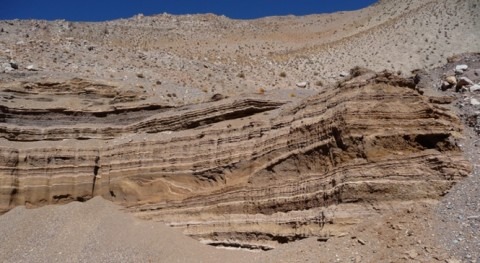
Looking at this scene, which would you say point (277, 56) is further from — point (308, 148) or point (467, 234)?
point (467, 234)

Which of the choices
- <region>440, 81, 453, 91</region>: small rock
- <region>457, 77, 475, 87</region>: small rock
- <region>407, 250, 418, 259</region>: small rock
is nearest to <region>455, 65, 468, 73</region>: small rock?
<region>440, 81, 453, 91</region>: small rock

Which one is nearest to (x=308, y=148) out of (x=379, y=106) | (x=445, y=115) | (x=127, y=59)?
(x=379, y=106)

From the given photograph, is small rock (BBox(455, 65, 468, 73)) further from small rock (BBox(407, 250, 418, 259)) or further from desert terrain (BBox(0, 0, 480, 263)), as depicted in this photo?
small rock (BBox(407, 250, 418, 259))

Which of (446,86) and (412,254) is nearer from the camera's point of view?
(412,254)

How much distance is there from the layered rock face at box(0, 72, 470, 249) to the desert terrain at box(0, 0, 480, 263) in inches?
1.6

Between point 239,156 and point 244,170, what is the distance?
0.49 metres

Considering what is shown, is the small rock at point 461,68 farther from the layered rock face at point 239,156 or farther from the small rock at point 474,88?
the layered rock face at point 239,156

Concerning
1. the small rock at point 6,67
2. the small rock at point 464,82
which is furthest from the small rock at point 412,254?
the small rock at point 6,67

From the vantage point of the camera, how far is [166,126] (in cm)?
1948

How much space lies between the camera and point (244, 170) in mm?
16109

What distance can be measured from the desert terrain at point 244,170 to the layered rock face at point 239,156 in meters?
0.04

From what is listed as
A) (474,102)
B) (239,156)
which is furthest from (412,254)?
(239,156)

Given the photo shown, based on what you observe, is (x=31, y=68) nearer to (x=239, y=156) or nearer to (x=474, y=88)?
(x=239, y=156)

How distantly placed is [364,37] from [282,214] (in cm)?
3820
